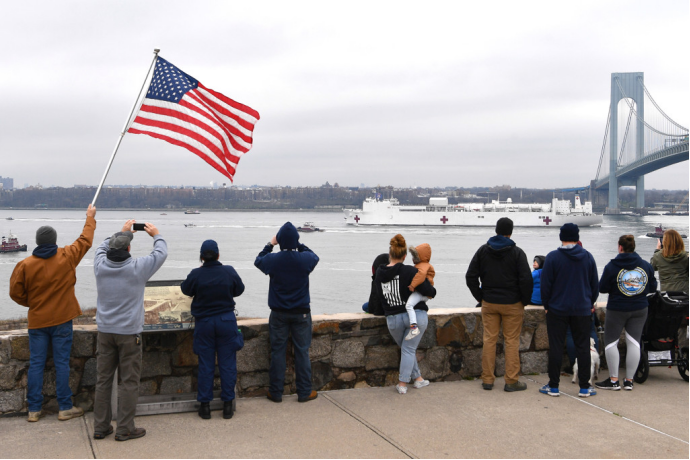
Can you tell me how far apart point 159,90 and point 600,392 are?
4.08 meters

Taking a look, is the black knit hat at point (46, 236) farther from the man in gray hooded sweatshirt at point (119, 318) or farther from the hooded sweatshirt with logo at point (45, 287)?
the man in gray hooded sweatshirt at point (119, 318)

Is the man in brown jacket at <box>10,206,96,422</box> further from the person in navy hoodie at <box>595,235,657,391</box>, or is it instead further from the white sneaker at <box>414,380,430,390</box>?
the person in navy hoodie at <box>595,235,657,391</box>

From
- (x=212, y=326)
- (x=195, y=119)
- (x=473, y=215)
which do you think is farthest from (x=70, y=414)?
(x=473, y=215)

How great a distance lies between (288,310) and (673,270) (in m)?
2.92

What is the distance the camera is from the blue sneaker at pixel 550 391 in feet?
13.7

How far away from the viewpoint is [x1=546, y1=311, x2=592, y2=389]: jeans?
4215 mm

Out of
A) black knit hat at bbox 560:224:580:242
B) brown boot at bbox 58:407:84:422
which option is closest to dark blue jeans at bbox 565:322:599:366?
black knit hat at bbox 560:224:580:242

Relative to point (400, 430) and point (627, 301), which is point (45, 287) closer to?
point (400, 430)

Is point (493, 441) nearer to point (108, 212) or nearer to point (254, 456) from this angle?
point (254, 456)

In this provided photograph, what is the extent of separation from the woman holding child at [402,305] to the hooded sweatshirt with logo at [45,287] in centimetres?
202

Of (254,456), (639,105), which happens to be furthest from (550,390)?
(639,105)

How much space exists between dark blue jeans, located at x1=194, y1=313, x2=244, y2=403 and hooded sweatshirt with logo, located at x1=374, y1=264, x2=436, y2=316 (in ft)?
3.66

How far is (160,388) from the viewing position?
4027mm

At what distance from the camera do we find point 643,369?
4473mm
